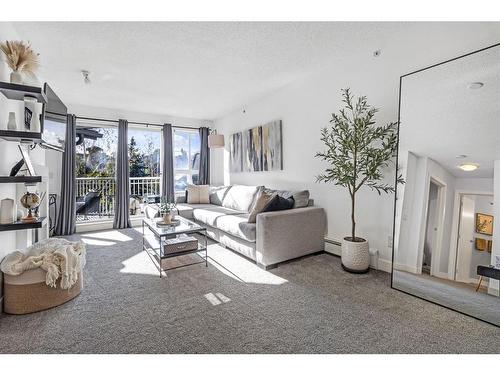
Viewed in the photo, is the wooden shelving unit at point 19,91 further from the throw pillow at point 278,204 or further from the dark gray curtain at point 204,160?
the dark gray curtain at point 204,160

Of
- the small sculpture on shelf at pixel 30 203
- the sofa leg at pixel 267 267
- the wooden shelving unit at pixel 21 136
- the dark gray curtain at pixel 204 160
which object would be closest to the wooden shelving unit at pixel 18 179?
the small sculpture on shelf at pixel 30 203

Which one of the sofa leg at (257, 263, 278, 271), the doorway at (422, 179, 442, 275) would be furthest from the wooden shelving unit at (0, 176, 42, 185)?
the doorway at (422, 179, 442, 275)

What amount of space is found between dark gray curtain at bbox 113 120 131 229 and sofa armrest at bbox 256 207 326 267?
134 inches

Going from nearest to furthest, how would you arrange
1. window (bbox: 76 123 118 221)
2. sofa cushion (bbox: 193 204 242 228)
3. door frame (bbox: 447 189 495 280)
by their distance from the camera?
1. door frame (bbox: 447 189 495 280)
2. sofa cushion (bbox: 193 204 242 228)
3. window (bbox: 76 123 118 221)

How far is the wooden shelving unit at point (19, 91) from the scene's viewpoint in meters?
1.83

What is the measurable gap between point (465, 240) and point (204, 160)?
504 centimetres

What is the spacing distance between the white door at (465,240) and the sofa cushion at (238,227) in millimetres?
1834

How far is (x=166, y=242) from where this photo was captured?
2773mm

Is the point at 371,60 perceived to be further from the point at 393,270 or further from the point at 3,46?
the point at 3,46

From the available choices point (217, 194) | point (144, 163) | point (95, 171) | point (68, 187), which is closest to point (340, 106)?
point (217, 194)

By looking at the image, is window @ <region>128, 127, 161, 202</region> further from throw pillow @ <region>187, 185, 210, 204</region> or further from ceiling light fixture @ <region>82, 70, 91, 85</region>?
ceiling light fixture @ <region>82, 70, 91, 85</region>

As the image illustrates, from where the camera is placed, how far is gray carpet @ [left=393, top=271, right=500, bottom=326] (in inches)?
68.7

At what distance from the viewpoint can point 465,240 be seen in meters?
1.93
